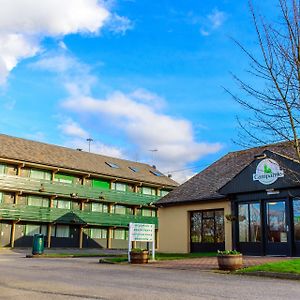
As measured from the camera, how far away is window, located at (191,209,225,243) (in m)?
27.2

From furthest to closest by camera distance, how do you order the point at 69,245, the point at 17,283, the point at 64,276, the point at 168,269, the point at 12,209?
the point at 69,245 < the point at 12,209 < the point at 168,269 < the point at 64,276 < the point at 17,283

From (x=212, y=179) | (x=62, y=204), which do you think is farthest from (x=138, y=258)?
(x=62, y=204)

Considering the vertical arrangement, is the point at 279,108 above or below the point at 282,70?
below

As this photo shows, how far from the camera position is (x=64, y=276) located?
1309cm

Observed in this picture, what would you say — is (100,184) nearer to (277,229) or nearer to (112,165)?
(112,165)

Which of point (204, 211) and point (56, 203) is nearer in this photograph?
point (204, 211)

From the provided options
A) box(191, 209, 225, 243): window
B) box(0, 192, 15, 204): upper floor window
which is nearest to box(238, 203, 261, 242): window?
box(191, 209, 225, 243): window

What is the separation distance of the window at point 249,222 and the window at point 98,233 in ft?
84.9

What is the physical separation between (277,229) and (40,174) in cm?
2701

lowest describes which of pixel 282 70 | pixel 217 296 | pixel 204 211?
pixel 217 296

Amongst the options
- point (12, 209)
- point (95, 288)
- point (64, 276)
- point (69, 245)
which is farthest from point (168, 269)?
point (69, 245)

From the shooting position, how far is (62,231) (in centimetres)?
4475

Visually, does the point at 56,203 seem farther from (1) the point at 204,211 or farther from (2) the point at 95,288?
(2) the point at 95,288

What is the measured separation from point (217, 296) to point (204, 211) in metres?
19.1
